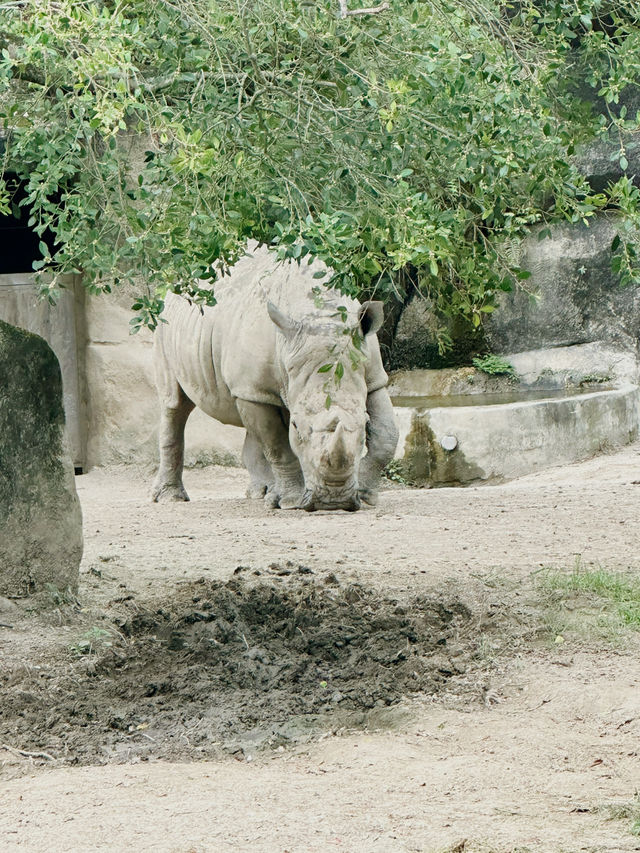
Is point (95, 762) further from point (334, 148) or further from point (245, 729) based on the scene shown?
point (334, 148)

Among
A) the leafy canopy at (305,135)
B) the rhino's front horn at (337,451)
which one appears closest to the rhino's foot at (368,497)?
the rhino's front horn at (337,451)

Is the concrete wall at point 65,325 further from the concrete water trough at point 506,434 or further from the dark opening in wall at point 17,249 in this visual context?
the concrete water trough at point 506,434

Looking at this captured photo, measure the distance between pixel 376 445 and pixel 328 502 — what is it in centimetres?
68

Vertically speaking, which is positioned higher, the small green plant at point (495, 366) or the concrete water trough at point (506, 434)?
the small green plant at point (495, 366)

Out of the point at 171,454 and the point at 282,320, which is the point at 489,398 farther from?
the point at 282,320

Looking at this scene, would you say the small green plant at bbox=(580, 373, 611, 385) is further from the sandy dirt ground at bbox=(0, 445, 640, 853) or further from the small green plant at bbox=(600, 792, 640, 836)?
the small green plant at bbox=(600, 792, 640, 836)

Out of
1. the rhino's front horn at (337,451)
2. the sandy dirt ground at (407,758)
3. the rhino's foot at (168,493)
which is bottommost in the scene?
the sandy dirt ground at (407,758)

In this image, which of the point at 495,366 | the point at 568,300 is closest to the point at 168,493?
the point at 495,366

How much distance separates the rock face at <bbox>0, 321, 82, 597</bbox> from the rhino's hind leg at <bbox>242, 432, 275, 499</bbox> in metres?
4.39

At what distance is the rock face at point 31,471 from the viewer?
505cm

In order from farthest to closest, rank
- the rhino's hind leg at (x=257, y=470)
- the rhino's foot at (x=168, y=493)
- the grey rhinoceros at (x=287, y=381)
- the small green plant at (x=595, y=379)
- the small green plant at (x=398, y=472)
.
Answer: the small green plant at (x=595, y=379), the small green plant at (x=398, y=472), the rhino's foot at (x=168, y=493), the rhino's hind leg at (x=257, y=470), the grey rhinoceros at (x=287, y=381)

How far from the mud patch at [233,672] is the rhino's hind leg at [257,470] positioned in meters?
3.94

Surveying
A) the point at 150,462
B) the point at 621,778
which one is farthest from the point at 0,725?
the point at 150,462

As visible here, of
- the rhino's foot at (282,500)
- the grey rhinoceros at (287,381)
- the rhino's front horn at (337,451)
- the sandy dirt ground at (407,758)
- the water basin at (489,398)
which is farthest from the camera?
the water basin at (489,398)
